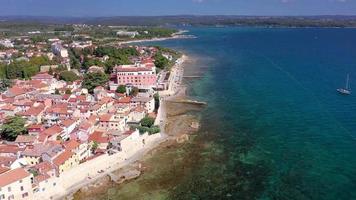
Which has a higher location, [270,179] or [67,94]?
[67,94]

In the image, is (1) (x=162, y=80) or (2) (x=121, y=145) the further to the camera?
(1) (x=162, y=80)

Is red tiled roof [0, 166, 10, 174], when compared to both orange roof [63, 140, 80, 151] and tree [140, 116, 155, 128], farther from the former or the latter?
tree [140, 116, 155, 128]

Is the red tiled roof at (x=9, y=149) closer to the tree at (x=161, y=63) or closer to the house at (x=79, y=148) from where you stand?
the house at (x=79, y=148)

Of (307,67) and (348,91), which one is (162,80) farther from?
(307,67)

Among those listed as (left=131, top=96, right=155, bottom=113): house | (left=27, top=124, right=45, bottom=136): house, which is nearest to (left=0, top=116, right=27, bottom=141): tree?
(left=27, top=124, right=45, bottom=136): house

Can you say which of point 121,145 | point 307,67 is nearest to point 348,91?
point 307,67

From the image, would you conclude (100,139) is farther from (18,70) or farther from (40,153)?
(18,70)
